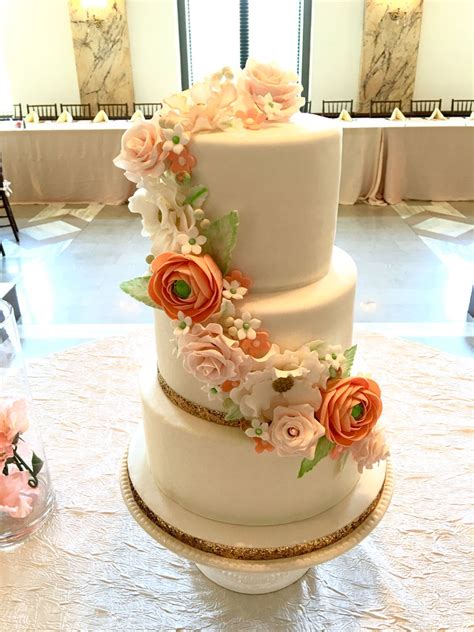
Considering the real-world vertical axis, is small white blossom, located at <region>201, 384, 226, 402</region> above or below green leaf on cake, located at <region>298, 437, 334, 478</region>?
above

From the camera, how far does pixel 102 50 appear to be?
29.8 feet

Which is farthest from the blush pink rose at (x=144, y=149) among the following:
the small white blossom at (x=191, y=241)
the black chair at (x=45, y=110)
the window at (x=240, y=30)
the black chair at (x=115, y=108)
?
the black chair at (x=45, y=110)

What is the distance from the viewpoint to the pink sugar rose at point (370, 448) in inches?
54.3

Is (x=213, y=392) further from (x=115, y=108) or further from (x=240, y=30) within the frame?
(x=240, y=30)

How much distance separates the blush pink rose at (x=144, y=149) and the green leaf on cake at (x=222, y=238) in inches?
6.3

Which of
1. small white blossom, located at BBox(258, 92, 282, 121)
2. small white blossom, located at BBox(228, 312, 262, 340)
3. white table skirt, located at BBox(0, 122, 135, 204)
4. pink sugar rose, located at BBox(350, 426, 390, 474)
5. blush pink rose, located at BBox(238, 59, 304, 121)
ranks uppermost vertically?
blush pink rose, located at BBox(238, 59, 304, 121)

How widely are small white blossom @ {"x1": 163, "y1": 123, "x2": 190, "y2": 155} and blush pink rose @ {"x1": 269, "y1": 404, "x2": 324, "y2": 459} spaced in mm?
586

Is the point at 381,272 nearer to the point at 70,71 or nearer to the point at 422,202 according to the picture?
the point at 422,202

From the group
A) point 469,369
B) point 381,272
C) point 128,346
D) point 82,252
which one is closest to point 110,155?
point 82,252

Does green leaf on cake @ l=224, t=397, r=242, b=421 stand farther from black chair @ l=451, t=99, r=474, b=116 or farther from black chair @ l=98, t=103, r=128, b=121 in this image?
black chair @ l=451, t=99, r=474, b=116

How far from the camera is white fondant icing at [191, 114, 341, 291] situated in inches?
48.2

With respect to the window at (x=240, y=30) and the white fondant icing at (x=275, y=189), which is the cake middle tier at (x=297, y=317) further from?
the window at (x=240, y=30)

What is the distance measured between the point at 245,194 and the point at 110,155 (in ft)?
19.1

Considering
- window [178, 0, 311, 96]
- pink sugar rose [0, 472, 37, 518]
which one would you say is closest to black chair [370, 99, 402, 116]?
window [178, 0, 311, 96]
